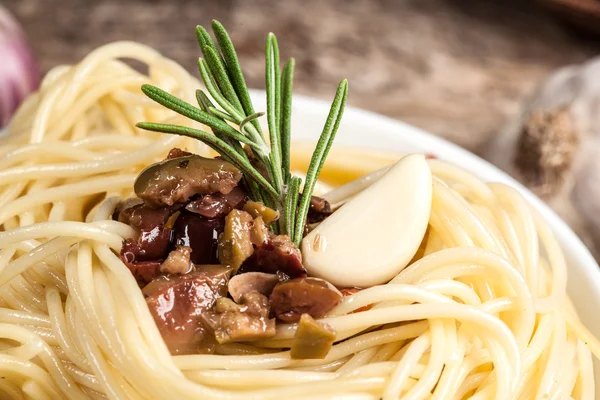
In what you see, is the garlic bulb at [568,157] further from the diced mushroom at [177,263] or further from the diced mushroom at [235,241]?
the diced mushroom at [177,263]

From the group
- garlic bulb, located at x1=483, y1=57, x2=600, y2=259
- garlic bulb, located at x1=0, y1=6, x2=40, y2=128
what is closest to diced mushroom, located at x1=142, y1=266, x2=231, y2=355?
garlic bulb, located at x1=483, y1=57, x2=600, y2=259

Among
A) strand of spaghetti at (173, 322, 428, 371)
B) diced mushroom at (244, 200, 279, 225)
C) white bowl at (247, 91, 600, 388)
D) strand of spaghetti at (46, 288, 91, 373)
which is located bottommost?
strand of spaghetti at (46, 288, 91, 373)

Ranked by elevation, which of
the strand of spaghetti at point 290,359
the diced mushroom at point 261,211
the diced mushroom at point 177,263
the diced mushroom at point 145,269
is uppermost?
the diced mushroom at point 261,211

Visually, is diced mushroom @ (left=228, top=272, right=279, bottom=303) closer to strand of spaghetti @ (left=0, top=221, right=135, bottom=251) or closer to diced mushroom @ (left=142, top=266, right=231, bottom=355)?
diced mushroom @ (left=142, top=266, right=231, bottom=355)

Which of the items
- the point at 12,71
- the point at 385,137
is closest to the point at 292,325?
the point at 385,137

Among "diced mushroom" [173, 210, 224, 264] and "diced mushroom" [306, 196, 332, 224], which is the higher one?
"diced mushroom" [306, 196, 332, 224]

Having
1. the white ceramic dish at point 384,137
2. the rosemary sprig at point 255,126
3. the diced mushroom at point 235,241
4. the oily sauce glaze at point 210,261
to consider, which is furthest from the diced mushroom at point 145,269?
the white ceramic dish at point 384,137
